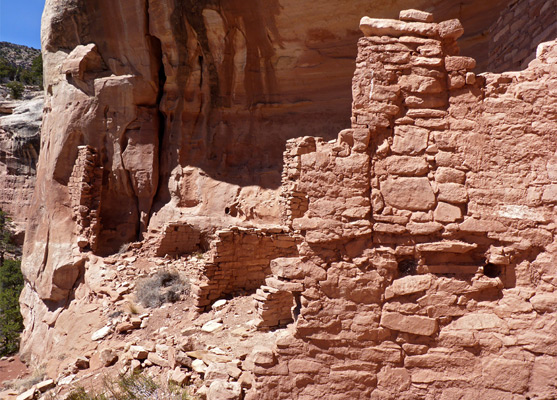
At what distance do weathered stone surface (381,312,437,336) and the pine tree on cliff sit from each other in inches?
488

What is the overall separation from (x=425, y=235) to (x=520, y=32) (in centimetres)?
311

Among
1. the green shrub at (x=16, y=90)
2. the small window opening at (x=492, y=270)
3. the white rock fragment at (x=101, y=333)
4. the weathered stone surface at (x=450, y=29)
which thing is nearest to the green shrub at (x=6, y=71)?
the green shrub at (x=16, y=90)

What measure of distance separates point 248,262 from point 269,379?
4.04m

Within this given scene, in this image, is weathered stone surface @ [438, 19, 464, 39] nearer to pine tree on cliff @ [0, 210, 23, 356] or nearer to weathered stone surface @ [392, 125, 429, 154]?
weathered stone surface @ [392, 125, 429, 154]

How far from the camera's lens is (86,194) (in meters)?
10.8

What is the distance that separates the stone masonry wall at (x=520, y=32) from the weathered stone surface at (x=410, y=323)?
293 cm

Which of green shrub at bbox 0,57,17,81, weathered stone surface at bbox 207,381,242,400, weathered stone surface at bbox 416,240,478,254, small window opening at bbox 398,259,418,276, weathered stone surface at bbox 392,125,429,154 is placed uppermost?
green shrub at bbox 0,57,17,81

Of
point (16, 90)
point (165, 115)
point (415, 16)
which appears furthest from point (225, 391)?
point (16, 90)

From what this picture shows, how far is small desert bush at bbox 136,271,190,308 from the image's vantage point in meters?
7.23

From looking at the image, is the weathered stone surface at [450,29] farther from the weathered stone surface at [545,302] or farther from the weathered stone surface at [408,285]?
the weathered stone surface at [545,302]

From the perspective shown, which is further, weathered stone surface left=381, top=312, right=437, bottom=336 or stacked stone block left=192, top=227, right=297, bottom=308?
stacked stone block left=192, top=227, right=297, bottom=308

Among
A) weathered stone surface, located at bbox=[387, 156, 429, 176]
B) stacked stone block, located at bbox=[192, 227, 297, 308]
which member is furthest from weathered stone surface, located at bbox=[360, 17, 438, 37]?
stacked stone block, located at bbox=[192, 227, 297, 308]

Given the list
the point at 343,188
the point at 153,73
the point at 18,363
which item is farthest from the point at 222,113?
the point at 343,188

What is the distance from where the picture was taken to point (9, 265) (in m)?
16.0
